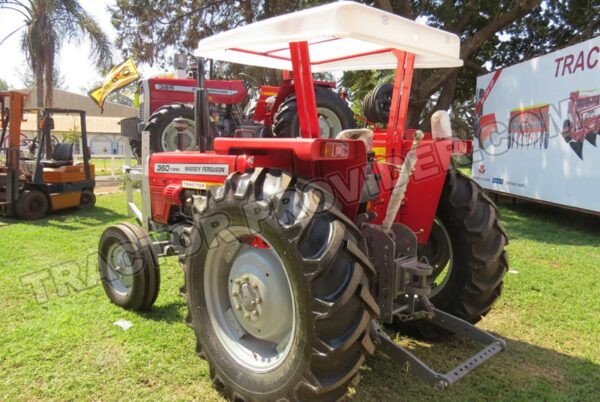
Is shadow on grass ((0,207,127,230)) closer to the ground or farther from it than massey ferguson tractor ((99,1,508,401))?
closer to the ground

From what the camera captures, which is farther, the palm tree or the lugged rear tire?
the palm tree

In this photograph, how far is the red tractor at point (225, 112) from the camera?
5.33 m

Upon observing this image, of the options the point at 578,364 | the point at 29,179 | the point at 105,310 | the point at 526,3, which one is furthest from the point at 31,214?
the point at 526,3

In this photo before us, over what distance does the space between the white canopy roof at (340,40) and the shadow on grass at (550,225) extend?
5.01m

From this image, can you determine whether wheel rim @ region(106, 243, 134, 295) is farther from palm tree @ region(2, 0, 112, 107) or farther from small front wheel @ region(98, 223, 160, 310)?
palm tree @ region(2, 0, 112, 107)

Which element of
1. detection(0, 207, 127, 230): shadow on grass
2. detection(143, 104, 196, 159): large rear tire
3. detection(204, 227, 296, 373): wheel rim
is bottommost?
detection(0, 207, 127, 230): shadow on grass

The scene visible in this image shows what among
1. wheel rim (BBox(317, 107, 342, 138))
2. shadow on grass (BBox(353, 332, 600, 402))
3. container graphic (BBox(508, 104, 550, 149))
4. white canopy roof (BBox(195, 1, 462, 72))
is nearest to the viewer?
white canopy roof (BBox(195, 1, 462, 72))

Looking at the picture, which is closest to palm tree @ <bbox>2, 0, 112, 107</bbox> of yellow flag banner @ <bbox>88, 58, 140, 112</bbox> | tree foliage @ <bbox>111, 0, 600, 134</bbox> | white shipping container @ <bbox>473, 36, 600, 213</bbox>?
tree foliage @ <bbox>111, 0, 600, 134</bbox>

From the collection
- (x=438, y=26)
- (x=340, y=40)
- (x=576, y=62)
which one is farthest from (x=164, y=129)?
(x=438, y=26)

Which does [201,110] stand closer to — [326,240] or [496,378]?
[326,240]

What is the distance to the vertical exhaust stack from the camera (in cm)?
393

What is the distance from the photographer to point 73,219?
880cm

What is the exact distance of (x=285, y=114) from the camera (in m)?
5.23

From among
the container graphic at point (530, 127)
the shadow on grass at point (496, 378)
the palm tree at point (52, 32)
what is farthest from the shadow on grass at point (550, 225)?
the palm tree at point (52, 32)
